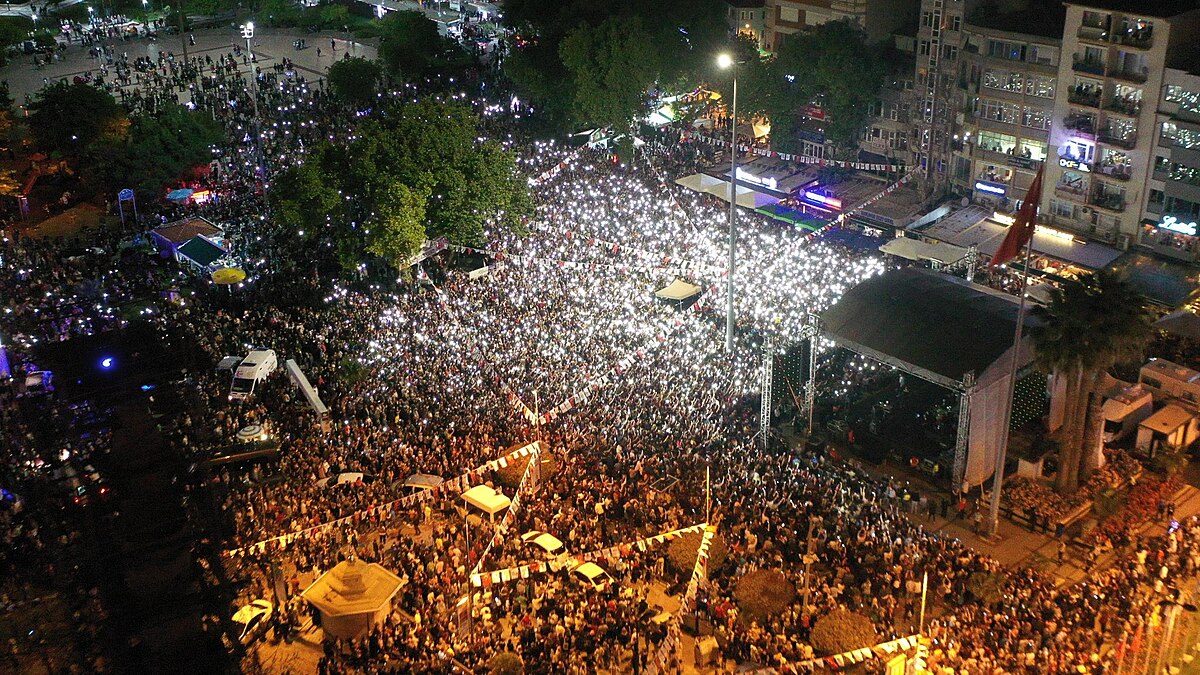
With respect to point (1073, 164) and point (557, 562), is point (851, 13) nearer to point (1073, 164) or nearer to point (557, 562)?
point (1073, 164)

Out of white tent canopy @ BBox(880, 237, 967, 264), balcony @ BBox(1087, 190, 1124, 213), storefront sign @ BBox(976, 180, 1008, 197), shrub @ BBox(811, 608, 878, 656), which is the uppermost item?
balcony @ BBox(1087, 190, 1124, 213)

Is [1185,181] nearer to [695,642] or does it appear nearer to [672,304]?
[672,304]

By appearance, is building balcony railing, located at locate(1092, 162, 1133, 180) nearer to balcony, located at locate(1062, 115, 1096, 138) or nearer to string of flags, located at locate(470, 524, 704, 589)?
balcony, located at locate(1062, 115, 1096, 138)

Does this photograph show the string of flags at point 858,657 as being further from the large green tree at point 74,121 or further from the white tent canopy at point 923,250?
the large green tree at point 74,121

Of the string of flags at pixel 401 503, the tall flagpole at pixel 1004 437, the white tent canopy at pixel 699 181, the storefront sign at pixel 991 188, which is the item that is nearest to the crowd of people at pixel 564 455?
the string of flags at pixel 401 503

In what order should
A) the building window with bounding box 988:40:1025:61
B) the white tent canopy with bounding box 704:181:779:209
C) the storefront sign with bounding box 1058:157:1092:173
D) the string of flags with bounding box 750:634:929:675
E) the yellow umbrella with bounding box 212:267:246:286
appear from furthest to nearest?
1. the white tent canopy with bounding box 704:181:779:209
2. the building window with bounding box 988:40:1025:61
3. the storefront sign with bounding box 1058:157:1092:173
4. the yellow umbrella with bounding box 212:267:246:286
5. the string of flags with bounding box 750:634:929:675

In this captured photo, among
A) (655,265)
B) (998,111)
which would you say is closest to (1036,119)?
(998,111)

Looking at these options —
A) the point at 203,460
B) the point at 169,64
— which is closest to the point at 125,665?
the point at 203,460

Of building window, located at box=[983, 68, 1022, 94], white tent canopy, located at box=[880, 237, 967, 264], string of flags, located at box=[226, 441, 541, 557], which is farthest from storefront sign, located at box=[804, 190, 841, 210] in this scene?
string of flags, located at box=[226, 441, 541, 557]
